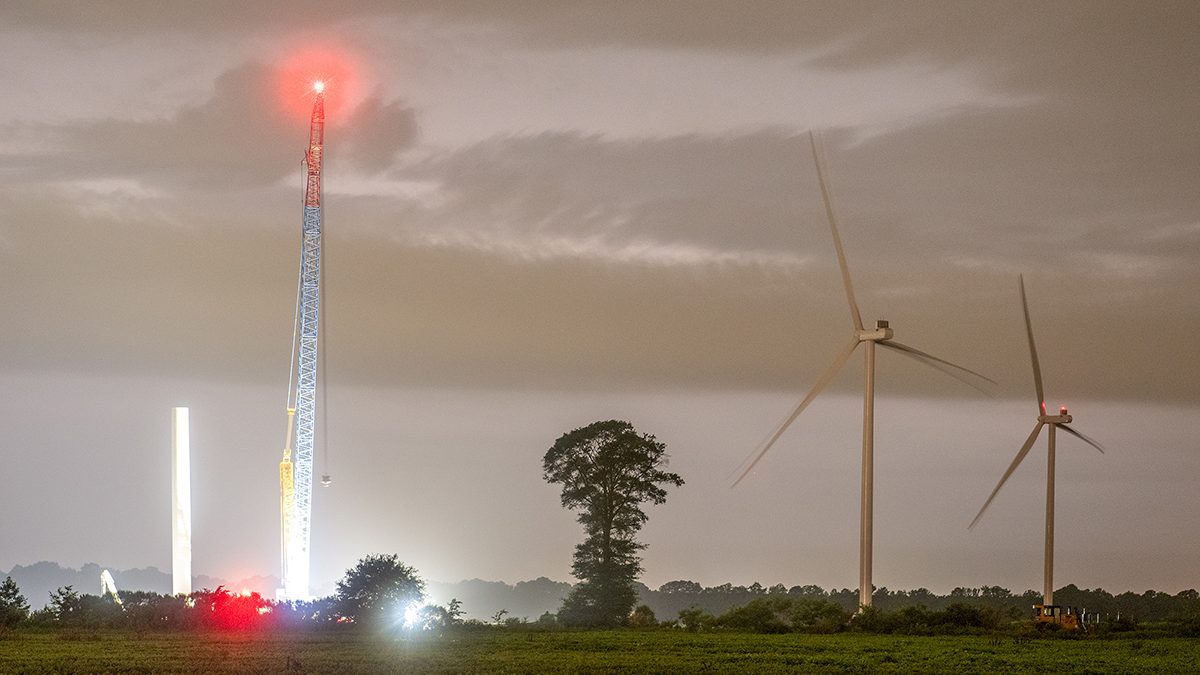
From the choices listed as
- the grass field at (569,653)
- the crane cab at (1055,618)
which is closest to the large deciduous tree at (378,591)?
the grass field at (569,653)

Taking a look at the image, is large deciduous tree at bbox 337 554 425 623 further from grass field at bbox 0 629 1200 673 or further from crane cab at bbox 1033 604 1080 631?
crane cab at bbox 1033 604 1080 631

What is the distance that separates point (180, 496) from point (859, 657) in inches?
2386

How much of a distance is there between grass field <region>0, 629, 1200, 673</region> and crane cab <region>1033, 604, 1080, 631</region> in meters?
5.83

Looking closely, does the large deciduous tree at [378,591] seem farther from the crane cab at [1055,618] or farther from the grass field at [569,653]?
the crane cab at [1055,618]

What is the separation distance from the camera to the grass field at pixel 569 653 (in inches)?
2928

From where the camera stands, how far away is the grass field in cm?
7438

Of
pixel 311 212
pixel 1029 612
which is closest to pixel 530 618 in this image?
pixel 1029 612

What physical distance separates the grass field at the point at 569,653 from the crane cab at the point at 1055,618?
5.83 metres

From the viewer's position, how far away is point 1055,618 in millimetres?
106125

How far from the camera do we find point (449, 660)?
7806cm

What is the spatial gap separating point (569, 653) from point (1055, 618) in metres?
38.1

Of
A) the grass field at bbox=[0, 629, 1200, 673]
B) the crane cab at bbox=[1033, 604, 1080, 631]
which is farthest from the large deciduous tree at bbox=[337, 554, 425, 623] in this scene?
the crane cab at bbox=[1033, 604, 1080, 631]

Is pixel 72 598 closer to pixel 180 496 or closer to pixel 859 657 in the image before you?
pixel 180 496

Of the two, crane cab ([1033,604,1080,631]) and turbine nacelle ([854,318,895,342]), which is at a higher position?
turbine nacelle ([854,318,895,342])
